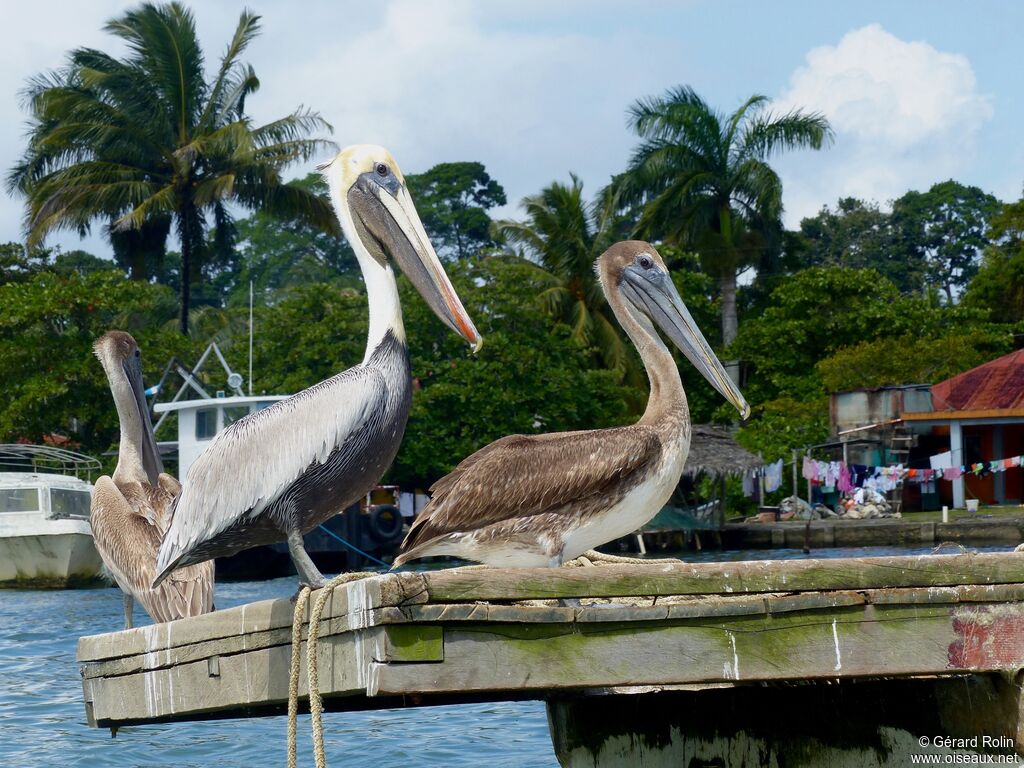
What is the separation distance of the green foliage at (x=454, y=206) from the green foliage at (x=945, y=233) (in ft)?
60.0

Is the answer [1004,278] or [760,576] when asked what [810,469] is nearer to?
[1004,278]

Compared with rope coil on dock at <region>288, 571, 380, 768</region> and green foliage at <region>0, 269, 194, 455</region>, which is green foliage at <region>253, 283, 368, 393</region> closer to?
green foliage at <region>0, 269, 194, 455</region>

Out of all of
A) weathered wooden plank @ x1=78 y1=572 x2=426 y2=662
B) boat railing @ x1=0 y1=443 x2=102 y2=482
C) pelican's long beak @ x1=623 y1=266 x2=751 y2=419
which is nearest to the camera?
weathered wooden plank @ x1=78 y1=572 x2=426 y2=662

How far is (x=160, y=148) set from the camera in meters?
34.5

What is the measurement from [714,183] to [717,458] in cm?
1310

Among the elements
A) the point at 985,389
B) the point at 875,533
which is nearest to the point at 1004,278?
the point at 985,389

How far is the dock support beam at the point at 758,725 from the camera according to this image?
4.18m

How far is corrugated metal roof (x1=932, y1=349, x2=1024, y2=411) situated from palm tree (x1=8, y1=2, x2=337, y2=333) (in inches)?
599

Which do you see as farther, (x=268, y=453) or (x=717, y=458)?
(x=717, y=458)

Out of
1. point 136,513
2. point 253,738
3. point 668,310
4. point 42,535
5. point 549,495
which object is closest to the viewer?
point 549,495

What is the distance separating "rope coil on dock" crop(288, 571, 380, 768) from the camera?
347 centimetres

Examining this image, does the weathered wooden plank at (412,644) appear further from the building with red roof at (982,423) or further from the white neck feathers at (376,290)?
the building with red roof at (982,423)

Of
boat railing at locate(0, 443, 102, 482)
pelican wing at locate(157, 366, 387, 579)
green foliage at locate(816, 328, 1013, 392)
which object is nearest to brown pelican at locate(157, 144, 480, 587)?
pelican wing at locate(157, 366, 387, 579)

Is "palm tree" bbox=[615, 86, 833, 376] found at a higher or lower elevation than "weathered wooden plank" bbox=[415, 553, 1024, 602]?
higher
